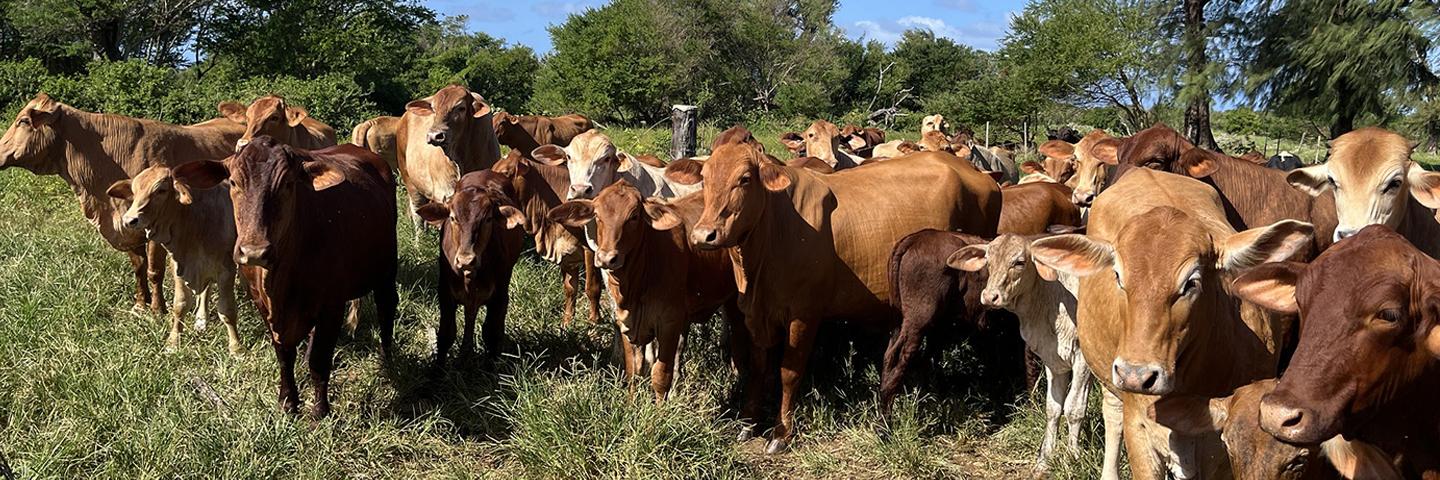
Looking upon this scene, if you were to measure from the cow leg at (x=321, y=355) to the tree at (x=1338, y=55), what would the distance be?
1734 cm

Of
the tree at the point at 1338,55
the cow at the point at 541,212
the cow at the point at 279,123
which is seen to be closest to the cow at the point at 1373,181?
the cow at the point at 541,212

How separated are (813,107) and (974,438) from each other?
39.1 m

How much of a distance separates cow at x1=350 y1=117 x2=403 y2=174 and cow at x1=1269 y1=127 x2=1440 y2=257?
947cm

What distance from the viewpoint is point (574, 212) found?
5961mm

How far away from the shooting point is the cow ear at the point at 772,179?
5.81m

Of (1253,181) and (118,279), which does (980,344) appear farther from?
(118,279)

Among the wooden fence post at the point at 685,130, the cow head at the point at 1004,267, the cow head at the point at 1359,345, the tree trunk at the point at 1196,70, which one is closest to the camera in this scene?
the cow head at the point at 1359,345

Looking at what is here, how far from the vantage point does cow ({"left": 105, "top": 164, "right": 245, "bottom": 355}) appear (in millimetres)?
6918

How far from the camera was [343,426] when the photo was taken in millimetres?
5855

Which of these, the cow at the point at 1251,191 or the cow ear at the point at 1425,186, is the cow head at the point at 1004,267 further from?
the cow ear at the point at 1425,186

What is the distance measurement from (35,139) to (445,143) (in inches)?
122

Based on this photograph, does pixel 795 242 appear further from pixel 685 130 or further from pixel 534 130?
pixel 534 130

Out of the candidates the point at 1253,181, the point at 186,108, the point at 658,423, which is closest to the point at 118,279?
the point at 658,423

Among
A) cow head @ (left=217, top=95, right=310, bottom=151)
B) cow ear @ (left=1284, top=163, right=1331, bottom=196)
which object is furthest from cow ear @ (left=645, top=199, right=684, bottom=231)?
cow head @ (left=217, top=95, right=310, bottom=151)
